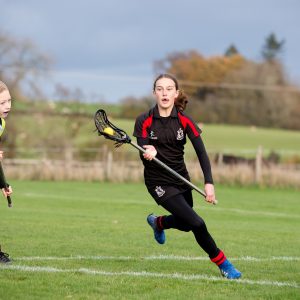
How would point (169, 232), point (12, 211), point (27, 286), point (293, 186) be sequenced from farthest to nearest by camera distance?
point (293, 186)
point (12, 211)
point (169, 232)
point (27, 286)

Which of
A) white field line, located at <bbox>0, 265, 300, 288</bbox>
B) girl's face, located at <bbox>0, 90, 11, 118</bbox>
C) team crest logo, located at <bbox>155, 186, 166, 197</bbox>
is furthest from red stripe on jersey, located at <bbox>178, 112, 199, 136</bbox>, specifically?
girl's face, located at <bbox>0, 90, 11, 118</bbox>

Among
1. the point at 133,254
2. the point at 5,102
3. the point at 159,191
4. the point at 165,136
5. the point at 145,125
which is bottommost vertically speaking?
the point at 133,254

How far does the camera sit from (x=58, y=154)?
150 feet

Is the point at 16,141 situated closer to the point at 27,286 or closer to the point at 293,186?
the point at 293,186

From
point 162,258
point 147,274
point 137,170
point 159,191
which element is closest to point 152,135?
point 159,191

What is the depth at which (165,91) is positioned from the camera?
928 centimetres

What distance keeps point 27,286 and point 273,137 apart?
217 ft

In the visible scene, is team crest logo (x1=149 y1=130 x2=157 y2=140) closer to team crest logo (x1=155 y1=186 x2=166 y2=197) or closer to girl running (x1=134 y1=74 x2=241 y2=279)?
A: girl running (x1=134 y1=74 x2=241 y2=279)

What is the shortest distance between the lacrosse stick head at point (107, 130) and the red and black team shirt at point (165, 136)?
0.16m

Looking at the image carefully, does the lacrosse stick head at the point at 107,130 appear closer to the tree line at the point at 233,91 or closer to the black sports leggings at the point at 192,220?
the black sports leggings at the point at 192,220

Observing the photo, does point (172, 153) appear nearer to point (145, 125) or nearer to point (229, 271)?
point (145, 125)

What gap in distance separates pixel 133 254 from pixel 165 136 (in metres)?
2.51

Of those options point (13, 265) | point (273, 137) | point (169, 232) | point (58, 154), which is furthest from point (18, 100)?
point (13, 265)

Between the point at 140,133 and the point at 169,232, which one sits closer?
the point at 140,133
